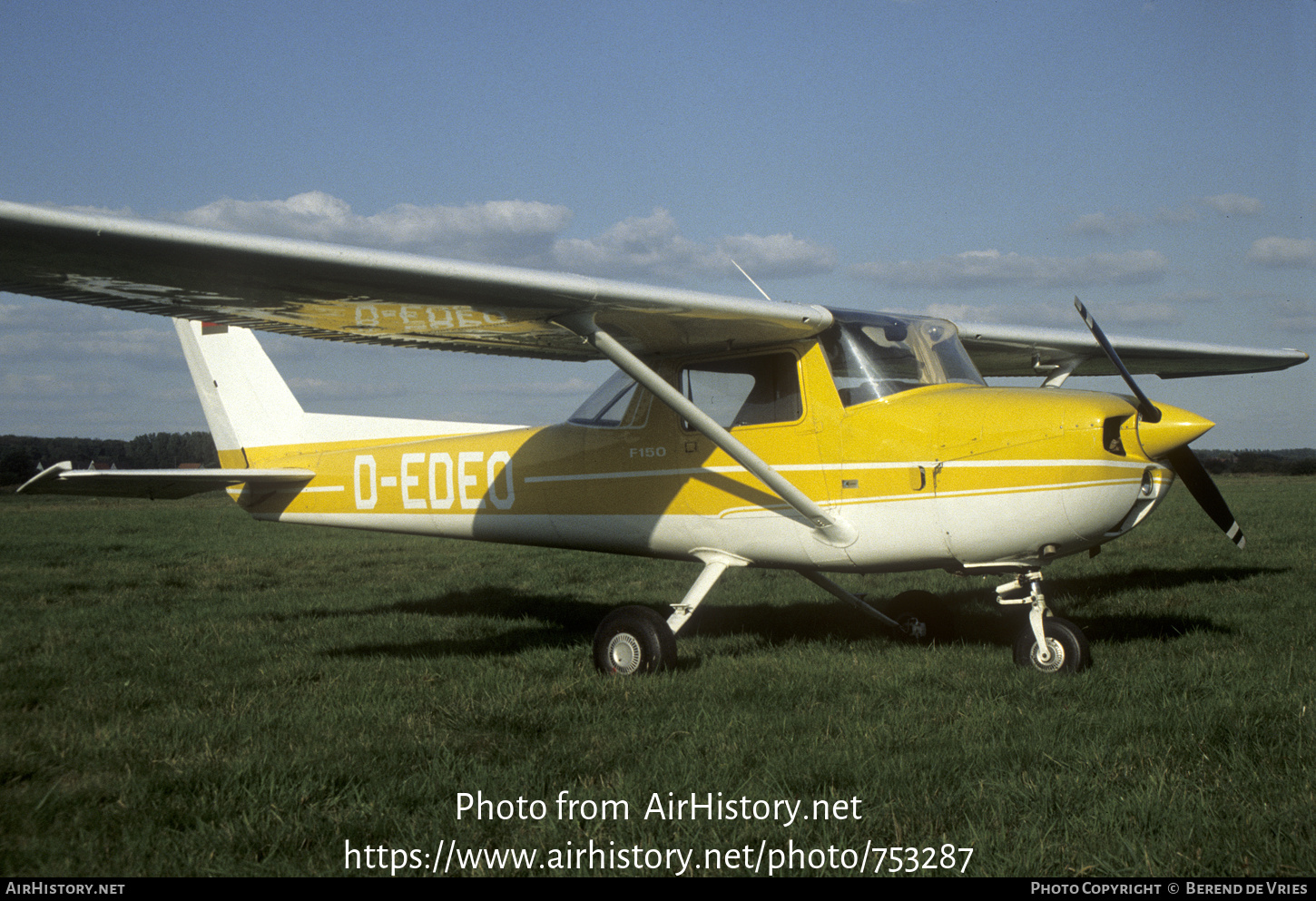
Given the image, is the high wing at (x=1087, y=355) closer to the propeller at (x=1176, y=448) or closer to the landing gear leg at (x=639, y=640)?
the propeller at (x=1176, y=448)

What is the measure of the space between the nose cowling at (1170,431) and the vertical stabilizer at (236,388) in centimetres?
790

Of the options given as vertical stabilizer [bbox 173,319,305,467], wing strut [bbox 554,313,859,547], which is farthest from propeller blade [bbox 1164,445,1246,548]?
vertical stabilizer [bbox 173,319,305,467]

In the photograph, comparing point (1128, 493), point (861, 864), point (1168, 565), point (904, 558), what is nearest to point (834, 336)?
point (904, 558)

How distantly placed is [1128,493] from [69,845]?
18.3 feet

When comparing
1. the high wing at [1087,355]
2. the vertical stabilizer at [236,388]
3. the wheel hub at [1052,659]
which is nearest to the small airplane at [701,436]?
the wheel hub at [1052,659]

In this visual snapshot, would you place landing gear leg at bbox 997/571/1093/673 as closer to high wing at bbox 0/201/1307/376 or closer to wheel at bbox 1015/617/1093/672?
wheel at bbox 1015/617/1093/672

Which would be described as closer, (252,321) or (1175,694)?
(1175,694)

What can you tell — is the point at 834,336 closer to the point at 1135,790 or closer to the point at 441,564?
the point at 1135,790

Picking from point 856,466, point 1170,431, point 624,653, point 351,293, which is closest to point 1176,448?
point 1170,431

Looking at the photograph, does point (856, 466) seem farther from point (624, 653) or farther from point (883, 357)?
point (624, 653)

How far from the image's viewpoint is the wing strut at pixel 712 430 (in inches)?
250

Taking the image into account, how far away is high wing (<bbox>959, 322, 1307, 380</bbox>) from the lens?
9289 mm

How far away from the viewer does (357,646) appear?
758 cm

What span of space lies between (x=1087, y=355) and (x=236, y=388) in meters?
8.94
